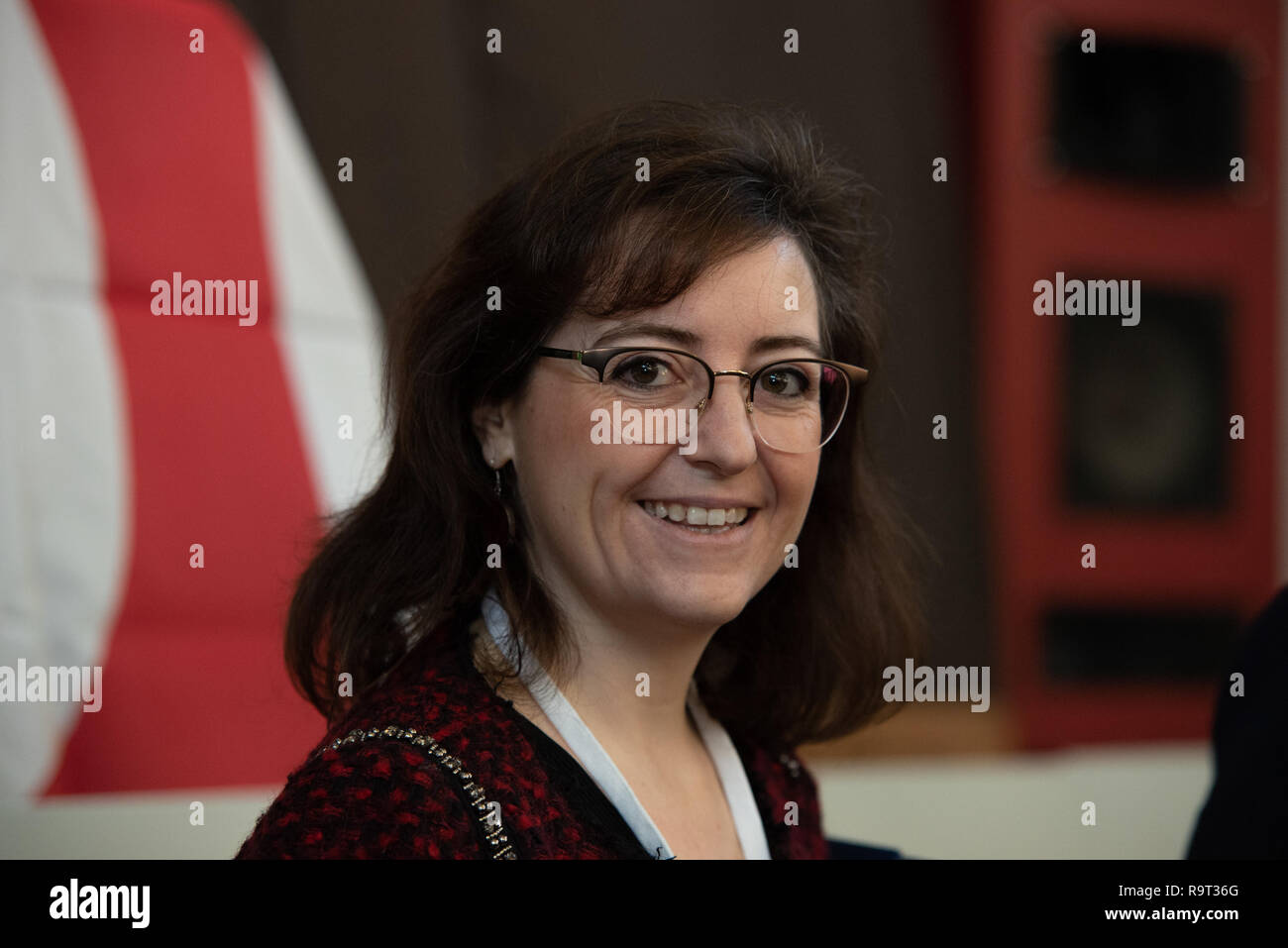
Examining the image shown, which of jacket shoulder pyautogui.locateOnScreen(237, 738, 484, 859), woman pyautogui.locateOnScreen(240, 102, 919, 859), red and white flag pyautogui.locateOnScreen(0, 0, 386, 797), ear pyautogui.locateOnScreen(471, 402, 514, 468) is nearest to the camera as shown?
jacket shoulder pyautogui.locateOnScreen(237, 738, 484, 859)

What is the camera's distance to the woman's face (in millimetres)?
998

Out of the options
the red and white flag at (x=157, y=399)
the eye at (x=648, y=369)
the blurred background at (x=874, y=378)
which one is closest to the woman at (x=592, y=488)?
the eye at (x=648, y=369)

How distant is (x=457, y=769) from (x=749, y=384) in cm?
39

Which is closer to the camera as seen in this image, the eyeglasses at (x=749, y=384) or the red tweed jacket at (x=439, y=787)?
the red tweed jacket at (x=439, y=787)

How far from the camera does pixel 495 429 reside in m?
1.10

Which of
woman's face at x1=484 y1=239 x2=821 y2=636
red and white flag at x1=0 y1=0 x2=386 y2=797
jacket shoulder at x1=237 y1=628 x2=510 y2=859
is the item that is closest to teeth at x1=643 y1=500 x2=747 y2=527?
woman's face at x1=484 y1=239 x2=821 y2=636

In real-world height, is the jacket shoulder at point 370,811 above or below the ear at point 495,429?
below

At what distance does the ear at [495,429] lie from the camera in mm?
1087

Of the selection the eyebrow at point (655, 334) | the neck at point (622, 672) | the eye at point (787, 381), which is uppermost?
the eyebrow at point (655, 334)

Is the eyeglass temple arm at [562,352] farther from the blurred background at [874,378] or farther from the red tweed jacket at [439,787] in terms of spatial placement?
the blurred background at [874,378]

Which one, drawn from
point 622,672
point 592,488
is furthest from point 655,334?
point 622,672

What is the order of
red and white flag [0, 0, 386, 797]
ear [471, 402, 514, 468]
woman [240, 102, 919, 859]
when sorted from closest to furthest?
woman [240, 102, 919, 859] < ear [471, 402, 514, 468] < red and white flag [0, 0, 386, 797]

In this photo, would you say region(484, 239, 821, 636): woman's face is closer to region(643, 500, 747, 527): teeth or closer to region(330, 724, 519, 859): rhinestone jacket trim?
region(643, 500, 747, 527): teeth

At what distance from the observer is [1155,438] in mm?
2762
